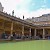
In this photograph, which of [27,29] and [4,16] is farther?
[27,29]

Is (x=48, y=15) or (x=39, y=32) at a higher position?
(x=48, y=15)

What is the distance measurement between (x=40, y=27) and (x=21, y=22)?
14.5m

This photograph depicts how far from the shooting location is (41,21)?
5291 cm

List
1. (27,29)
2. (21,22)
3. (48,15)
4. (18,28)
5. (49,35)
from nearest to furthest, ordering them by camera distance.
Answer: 1. (21,22)
2. (18,28)
3. (27,29)
4. (49,35)
5. (48,15)

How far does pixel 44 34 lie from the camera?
144 ft

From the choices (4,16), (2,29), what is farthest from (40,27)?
(4,16)

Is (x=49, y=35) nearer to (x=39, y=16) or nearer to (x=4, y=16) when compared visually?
(x=39, y=16)

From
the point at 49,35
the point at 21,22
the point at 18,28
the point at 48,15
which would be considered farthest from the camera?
the point at 48,15

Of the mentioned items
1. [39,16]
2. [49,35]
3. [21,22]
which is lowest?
[49,35]

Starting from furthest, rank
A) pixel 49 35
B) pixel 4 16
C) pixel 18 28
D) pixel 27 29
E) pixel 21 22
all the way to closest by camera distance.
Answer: pixel 49 35 < pixel 27 29 < pixel 18 28 < pixel 21 22 < pixel 4 16

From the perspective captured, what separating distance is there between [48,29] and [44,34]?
3.14 m

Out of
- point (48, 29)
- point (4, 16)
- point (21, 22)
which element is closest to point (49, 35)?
point (48, 29)

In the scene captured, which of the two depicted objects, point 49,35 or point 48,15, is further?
point 48,15

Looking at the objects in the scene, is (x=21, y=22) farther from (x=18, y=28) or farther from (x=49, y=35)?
(x=49, y=35)
